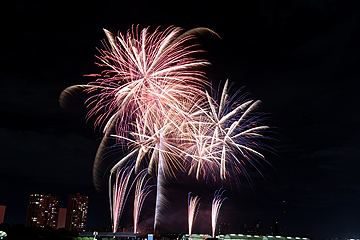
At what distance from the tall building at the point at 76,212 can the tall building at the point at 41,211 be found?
651cm

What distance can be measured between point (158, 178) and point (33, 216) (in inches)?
4821

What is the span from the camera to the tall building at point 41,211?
13312cm

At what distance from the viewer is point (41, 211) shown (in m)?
136

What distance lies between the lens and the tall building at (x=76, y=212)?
139m

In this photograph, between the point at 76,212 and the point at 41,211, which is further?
the point at 76,212

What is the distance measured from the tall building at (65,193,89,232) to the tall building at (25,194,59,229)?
651cm

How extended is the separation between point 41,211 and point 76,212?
1570 centimetres

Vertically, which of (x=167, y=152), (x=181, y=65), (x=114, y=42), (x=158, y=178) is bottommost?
(x=158, y=178)

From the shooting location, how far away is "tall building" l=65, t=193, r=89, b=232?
139 meters

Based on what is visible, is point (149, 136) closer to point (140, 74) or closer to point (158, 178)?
point (158, 178)

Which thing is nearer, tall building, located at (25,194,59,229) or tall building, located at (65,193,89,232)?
tall building, located at (25,194,59,229)

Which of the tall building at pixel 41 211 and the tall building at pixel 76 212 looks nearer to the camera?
the tall building at pixel 41 211

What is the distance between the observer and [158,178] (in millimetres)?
34125

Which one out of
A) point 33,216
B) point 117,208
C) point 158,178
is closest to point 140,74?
point 158,178
